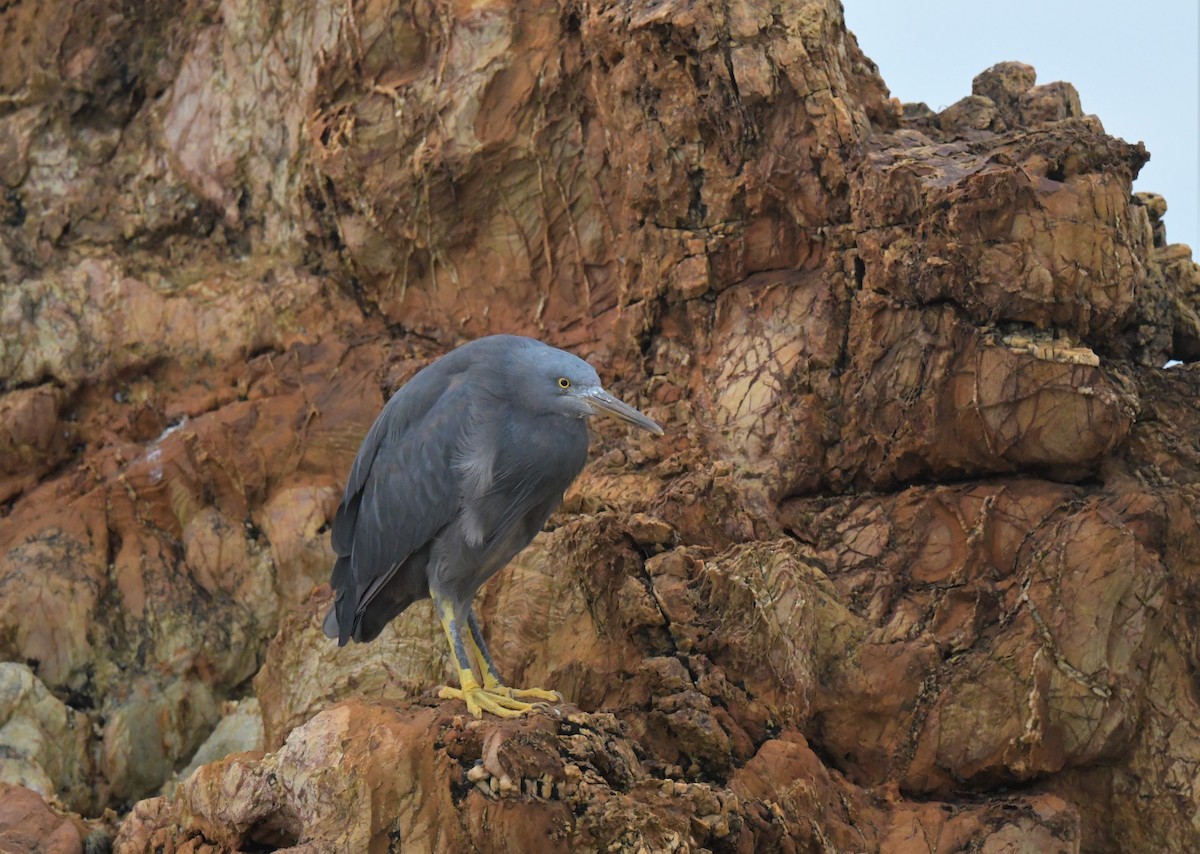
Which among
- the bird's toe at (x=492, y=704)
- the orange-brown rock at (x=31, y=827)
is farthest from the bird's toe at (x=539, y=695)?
the orange-brown rock at (x=31, y=827)

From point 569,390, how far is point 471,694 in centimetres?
133

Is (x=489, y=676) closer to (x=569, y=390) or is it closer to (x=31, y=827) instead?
(x=569, y=390)

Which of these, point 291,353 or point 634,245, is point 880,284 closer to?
point 634,245

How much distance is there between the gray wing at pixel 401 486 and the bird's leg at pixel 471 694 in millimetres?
427

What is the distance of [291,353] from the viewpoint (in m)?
9.53

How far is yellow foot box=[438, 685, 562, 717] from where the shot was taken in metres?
5.43

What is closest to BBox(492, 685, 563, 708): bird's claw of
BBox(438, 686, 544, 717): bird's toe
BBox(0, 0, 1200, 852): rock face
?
BBox(438, 686, 544, 717): bird's toe

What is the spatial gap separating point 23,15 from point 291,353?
344cm

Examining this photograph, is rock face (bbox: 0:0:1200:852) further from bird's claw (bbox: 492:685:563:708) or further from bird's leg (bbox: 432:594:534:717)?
bird's claw (bbox: 492:685:563:708)

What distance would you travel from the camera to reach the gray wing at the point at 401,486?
578 centimetres

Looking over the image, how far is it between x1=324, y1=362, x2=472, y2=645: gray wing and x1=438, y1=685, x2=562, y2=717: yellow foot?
693mm

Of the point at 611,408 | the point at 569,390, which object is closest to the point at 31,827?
the point at 569,390

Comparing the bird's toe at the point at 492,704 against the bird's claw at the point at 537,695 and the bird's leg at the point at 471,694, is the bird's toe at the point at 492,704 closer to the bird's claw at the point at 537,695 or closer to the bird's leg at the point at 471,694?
the bird's leg at the point at 471,694

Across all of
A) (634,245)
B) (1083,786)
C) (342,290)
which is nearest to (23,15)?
(342,290)
